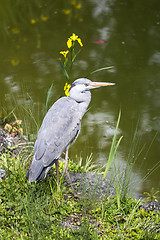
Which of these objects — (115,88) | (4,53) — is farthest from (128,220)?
(4,53)

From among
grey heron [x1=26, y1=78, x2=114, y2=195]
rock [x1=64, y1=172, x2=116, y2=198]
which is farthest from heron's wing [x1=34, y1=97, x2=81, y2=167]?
rock [x1=64, y1=172, x2=116, y2=198]

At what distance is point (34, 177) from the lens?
2482 millimetres

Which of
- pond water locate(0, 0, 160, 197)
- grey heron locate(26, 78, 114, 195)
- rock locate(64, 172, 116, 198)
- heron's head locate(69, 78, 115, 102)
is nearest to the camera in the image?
grey heron locate(26, 78, 114, 195)

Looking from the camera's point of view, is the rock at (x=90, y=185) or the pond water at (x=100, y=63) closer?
the rock at (x=90, y=185)

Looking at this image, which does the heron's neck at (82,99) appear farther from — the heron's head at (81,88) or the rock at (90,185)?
the rock at (90,185)

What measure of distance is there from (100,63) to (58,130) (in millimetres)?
2627

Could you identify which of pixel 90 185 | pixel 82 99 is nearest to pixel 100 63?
pixel 82 99

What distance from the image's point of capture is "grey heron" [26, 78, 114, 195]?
8.22 ft

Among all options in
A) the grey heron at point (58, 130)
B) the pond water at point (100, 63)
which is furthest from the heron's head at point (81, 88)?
the pond water at point (100, 63)

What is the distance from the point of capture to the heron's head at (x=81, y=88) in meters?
2.67

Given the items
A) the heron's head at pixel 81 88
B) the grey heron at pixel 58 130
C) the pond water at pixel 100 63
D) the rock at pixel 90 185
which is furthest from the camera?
the pond water at pixel 100 63

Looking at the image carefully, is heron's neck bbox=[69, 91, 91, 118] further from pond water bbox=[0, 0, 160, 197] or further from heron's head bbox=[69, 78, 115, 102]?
pond water bbox=[0, 0, 160, 197]

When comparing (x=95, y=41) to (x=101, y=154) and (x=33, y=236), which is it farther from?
(x=33, y=236)

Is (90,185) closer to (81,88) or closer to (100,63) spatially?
(81,88)
